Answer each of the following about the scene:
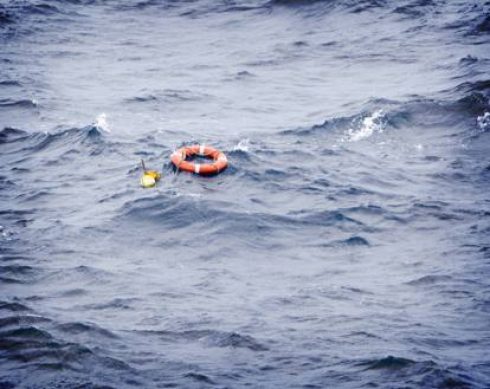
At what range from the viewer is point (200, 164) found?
16.7m

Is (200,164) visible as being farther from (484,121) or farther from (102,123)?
(484,121)

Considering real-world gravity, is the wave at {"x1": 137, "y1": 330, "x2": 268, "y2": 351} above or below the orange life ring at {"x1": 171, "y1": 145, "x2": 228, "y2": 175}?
below

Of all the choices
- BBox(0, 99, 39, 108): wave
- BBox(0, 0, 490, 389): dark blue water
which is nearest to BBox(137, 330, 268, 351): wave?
BBox(0, 0, 490, 389): dark blue water

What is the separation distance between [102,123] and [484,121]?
10423 millimetres

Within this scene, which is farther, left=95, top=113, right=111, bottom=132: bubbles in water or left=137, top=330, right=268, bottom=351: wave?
left=95, top=113, right=111, bottom=132: bubbles in water

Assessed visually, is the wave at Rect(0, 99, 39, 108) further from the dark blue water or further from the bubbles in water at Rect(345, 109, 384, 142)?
the bubbles in water at Rect(345, 109, 384, 142)

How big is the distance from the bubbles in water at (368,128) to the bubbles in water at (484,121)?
8.31 feet

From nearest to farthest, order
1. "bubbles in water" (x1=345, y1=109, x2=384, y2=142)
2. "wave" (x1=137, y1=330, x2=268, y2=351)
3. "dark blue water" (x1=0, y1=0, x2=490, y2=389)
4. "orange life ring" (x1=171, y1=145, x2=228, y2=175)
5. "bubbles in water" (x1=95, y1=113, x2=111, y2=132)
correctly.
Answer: "dark blue water" (x1=0, y1=0, x2=490, y2=389) < "wave" (x1=137, y1=330, x2=268, y2=351) < "orange life ring" (x1=171, y1=145, x2=228, y2=175) < "bubbles in water" (x1=345, y1=109, x2=384, y2=142) < "bubbles in water" (x1=95, y1=113, x2=111, y2=132)

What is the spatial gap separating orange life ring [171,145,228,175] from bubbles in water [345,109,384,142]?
3729mm

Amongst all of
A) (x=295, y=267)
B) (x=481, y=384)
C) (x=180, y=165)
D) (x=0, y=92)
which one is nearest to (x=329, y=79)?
(x=180, y=165)

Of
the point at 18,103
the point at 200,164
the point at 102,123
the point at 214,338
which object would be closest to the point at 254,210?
the point at 200,164

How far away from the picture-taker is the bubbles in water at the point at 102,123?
19.7 meters

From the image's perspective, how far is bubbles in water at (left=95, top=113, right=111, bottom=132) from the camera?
64.5 ft

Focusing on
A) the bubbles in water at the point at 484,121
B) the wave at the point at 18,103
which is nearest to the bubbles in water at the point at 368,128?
the bubbles in water at the point at 484,121
